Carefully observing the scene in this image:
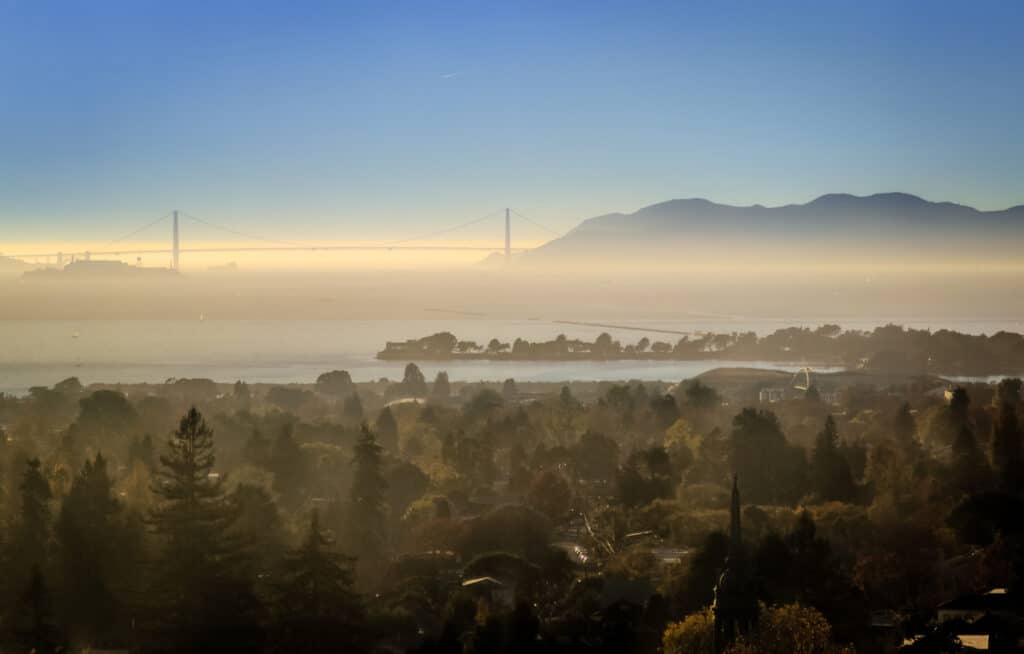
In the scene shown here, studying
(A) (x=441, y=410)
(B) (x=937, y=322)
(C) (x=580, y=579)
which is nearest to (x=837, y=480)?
(C) (x=580, y=579)

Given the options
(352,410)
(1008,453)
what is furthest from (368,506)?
(352,410)

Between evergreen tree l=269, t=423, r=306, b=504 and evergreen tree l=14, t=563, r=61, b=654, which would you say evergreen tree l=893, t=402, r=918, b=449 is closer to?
evergreen tree l=269, t=423, r=306, b=504

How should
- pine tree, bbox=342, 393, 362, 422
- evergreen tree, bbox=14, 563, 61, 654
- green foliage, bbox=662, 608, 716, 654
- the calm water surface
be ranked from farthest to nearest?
the calm water surface → pine tree, bbox=342, 393, 362, 422 → evergreen tree, bbox=14, 563, 61, 654 → green foliage, bbox=662, 608, 716, 654

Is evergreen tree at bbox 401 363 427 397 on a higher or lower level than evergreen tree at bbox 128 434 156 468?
higher

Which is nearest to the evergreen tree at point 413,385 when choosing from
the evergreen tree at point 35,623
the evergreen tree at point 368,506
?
the evergreen tree at point 368,506

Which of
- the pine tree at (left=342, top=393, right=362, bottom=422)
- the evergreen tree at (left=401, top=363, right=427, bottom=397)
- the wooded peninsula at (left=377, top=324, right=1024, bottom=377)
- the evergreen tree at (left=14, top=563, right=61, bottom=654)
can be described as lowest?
the evergreen tree at (left=14, top=563, right=61, bottom=654)

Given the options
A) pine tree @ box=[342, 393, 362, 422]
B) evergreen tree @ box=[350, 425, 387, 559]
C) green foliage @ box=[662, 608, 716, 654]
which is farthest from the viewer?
pine tree @ box=[342, 393, 362, 422]

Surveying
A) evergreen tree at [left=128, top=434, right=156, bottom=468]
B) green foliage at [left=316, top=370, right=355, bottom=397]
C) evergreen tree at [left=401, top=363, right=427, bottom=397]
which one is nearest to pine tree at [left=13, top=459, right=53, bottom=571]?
evergreen tree at [left=128, top=434, right=156, bottom=468]
